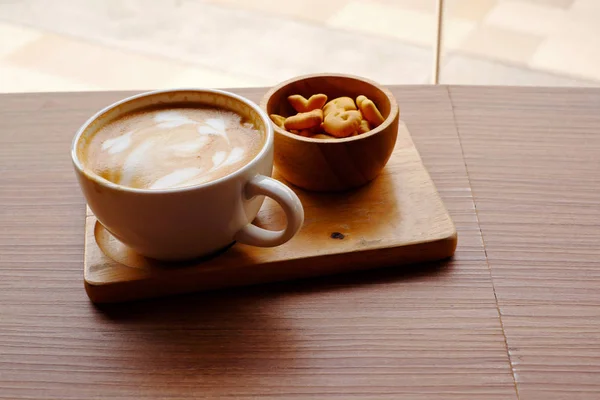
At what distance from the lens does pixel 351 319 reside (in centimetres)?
50

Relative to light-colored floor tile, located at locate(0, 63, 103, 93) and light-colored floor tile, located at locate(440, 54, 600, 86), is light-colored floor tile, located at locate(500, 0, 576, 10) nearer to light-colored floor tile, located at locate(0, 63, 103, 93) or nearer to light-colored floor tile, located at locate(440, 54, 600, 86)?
light-colored floor tile, located at locate(440, 54, 600, 86)

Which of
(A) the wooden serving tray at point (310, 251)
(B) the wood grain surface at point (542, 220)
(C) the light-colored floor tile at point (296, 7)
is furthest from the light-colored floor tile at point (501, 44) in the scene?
(A) the wooden serving tray at point (310, 251)

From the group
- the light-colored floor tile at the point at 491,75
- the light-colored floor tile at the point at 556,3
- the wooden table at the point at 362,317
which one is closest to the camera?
the wooden table at the point at 362,317

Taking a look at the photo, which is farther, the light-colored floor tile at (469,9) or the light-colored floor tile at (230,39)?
the light-colored floor tile at (469,9)

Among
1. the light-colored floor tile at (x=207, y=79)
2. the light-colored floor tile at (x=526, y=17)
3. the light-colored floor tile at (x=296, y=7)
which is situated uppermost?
the light-colored floor tile at (x=526, y=17)

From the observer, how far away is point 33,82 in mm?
1922

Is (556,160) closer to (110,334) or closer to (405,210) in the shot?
(405,210)

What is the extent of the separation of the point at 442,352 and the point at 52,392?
0.87 ft

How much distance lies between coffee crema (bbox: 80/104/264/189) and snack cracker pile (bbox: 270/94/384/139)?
0.05m

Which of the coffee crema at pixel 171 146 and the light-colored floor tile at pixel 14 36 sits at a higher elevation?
the coffee crema at pixel 171 146

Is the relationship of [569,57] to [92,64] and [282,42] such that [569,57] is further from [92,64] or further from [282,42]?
[92,64]

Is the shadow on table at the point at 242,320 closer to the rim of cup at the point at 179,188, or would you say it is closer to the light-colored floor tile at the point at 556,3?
the rim of cup at the point at 179,188

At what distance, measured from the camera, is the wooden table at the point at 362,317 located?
0.46 metres

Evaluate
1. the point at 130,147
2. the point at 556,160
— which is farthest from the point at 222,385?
the point at 556,160
